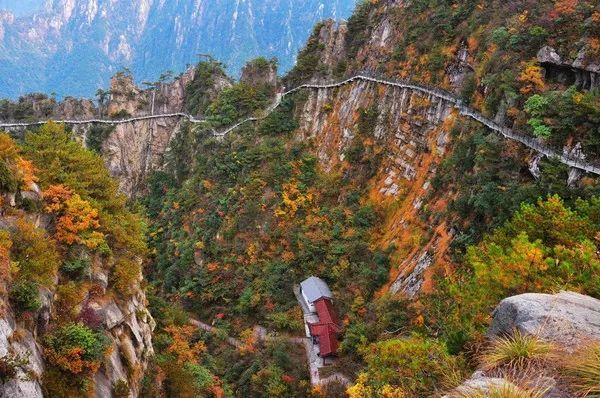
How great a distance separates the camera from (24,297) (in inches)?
680

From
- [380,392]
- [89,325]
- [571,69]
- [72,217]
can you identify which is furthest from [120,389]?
[571,69]

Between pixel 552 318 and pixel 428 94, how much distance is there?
3427 centimetres

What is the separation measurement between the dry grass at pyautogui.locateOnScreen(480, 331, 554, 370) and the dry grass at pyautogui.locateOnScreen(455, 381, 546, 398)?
1.12 metres

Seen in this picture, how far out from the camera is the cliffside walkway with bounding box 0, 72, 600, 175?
2617cm

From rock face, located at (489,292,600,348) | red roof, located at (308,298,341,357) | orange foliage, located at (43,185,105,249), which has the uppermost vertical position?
orange foliage, located at (43,185,105,249)

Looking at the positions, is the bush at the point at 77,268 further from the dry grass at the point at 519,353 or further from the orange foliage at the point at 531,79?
the orange foliage at the point at 531,79

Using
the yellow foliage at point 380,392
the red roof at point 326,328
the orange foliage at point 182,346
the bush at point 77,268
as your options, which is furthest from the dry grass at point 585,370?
the red roof at point 326,328

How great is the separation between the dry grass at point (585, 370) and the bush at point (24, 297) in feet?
54.3

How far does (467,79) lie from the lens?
38188 mm

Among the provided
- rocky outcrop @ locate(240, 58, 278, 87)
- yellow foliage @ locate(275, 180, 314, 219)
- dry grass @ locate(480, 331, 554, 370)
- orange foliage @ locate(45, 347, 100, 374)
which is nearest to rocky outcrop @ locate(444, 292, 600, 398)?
dry grass @ locate(480, 331, 554, 370)

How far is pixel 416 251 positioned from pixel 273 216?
19.0 m

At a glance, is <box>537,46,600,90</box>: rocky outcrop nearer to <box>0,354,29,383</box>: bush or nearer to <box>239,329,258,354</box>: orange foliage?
<box>239,329,258,354</box>: orange foliage

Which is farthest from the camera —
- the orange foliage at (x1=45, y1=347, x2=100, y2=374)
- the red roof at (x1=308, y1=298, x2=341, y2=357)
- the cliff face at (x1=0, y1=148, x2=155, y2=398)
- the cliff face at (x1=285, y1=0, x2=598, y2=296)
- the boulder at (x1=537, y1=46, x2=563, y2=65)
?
the red roof at (x1=308, y1=298, x2=341, y2=357)

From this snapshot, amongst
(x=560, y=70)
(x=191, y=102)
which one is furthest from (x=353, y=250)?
(x=191, y=102)
